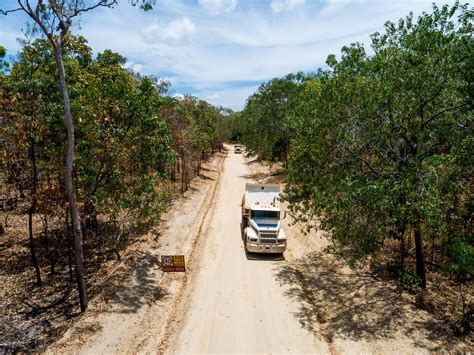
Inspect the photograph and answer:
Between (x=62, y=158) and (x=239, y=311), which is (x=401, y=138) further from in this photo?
(x=62, y=158)

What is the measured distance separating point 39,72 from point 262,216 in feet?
41.3

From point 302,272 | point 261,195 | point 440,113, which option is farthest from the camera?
point 261,195

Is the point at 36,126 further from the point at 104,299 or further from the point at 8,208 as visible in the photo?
the point at 8,208

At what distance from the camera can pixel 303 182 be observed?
15.5 m

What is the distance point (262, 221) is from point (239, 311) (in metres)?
6.80

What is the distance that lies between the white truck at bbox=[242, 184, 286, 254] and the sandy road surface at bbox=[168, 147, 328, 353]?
0.73 metres

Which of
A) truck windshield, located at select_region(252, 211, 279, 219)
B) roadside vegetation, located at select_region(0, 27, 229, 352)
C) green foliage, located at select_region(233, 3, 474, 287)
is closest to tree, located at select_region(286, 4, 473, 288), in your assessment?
green foliage, located at select_region(233, 3, 474, 287)

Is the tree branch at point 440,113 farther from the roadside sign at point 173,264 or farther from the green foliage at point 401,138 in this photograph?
the roadside sign at point 173,264

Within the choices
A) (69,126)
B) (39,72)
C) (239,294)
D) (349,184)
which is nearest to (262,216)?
(239,294)

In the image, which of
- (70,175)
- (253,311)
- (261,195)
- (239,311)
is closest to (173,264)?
(239,311)

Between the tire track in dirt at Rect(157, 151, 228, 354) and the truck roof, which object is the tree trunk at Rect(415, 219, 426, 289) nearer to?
the truck roof

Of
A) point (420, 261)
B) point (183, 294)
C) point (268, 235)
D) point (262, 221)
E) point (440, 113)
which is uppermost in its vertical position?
point (440, 113)

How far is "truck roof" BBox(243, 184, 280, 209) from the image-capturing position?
21.0m

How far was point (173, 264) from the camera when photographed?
1540 centimetres
